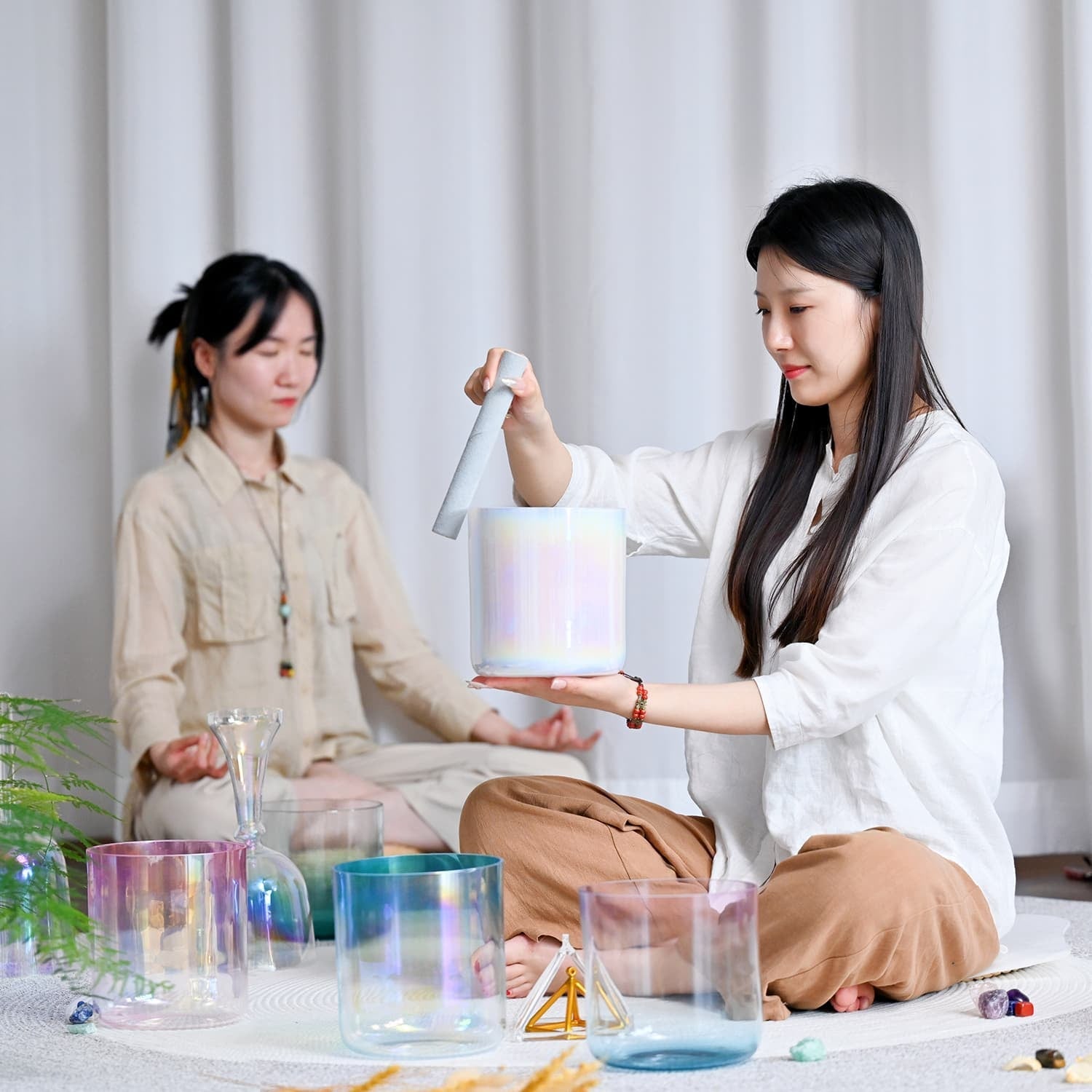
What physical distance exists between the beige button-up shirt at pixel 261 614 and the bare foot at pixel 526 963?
35.2 inches

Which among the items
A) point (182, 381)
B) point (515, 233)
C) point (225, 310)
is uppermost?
point (515, 233)

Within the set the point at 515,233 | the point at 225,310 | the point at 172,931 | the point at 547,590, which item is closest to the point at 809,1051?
the point at 547,590

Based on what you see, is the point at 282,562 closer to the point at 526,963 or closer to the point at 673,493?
the point at 673,493

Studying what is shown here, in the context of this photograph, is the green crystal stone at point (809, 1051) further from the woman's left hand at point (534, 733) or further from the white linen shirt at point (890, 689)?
the woman's left hand at point (534, 733)

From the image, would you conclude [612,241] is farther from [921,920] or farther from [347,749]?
[921,920]

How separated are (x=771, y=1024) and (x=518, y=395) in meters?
0.64

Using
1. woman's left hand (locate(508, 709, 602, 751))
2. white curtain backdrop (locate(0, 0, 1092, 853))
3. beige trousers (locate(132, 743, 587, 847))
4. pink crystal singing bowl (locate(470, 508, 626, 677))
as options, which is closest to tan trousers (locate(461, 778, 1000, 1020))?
pink crystal singing bowl (locate(470, 508, 626, 677))

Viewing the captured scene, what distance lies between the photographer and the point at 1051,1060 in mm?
1169

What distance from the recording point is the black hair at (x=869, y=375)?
1.53 meters

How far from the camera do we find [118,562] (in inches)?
91.7

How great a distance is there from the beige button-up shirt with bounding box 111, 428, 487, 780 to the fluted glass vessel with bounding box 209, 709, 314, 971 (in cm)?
63

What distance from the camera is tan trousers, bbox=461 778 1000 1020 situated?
4.41ft

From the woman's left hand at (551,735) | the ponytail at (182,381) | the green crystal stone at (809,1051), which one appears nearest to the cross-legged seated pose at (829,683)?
the green crystal stone at (809,1051)

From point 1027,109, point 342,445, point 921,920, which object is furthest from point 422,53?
point 921,920
